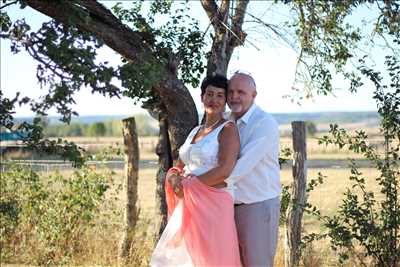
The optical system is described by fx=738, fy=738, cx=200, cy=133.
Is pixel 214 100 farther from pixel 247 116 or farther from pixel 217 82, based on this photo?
pixel 247 116

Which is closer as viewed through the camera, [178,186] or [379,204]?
[178,186]

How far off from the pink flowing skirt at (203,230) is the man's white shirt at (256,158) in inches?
5.8

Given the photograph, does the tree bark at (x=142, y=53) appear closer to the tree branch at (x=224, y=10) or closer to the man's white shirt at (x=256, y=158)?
the man's white shirt at (x=256, y=158)

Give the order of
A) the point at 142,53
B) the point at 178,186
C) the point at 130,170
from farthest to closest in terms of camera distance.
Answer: the point at 130,170
the point at 142,53
the point at 178,186

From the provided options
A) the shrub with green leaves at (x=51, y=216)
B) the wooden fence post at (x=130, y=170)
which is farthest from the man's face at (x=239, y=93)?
the shrub with green leaves at (x=51, y=216)

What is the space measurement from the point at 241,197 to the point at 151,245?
11.5ft

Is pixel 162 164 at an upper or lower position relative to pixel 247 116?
lower

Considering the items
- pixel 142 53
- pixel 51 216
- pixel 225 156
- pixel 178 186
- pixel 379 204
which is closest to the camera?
pixel 225 156

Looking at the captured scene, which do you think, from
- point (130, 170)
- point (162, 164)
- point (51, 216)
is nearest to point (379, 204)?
point (162, 164)

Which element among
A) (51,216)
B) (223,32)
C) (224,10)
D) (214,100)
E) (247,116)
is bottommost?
(51,216)

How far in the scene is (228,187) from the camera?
4.85m

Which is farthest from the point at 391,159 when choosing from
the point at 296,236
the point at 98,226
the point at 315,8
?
the point at 98,226

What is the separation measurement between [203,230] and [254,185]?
453mm

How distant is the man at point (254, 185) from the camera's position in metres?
4.89
